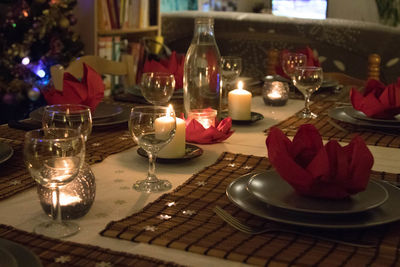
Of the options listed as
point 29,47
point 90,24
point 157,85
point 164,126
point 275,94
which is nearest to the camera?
point 164,126

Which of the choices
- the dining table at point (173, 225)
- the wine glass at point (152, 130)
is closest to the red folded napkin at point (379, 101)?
the dining table at point (173, 225)

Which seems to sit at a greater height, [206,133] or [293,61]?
[293,61]

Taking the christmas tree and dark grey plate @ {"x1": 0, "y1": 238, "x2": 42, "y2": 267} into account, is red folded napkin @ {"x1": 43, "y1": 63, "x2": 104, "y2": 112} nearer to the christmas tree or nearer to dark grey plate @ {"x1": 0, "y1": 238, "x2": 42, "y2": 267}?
dark grey plate @ {"x1": 0, "y1": 238, "x2": 42, "y2": 267}

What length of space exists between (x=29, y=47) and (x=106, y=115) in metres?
2.05

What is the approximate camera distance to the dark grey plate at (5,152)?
44.9 inches

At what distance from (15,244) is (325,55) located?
139 inches

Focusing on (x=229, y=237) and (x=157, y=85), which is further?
(x=157, y=85)

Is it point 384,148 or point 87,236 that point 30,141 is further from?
point 384,148

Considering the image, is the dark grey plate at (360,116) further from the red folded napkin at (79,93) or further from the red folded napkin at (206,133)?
the red folded napkin at (79,93)

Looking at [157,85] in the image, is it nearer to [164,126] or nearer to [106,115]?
[106,115]

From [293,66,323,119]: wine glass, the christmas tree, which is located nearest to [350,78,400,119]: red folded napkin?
[293,66,323,119]: wine glass

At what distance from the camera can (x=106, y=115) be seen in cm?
154

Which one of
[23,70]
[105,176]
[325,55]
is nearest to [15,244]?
[105,176]

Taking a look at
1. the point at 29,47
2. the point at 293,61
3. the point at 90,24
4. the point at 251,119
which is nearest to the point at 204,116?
the point at 251,119
